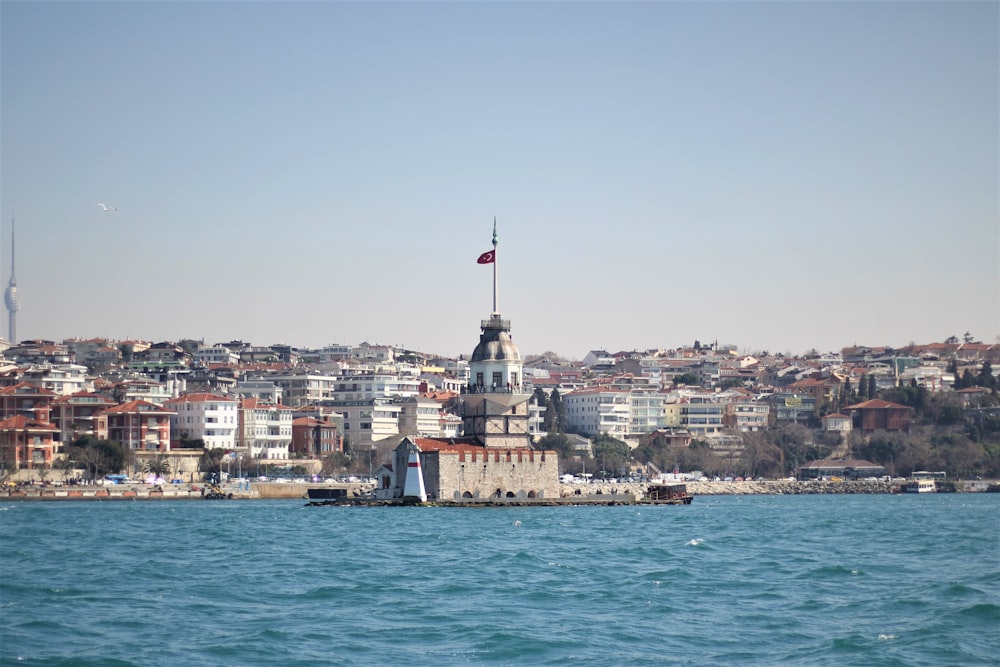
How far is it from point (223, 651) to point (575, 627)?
232 inches

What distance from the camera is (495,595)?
2955cm

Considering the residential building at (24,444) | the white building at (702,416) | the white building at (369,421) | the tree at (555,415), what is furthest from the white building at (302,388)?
the residential building at (24,444)

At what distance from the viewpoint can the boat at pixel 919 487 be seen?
10662 cm

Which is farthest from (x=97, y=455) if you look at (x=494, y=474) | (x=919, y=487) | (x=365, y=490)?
(x=919, y=487)

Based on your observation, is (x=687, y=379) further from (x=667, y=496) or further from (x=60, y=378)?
(x=667, y=496)

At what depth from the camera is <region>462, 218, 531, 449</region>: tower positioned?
7238 centimetres

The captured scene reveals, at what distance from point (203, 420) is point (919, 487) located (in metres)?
49.5

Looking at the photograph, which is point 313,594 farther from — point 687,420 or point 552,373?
point 552,373

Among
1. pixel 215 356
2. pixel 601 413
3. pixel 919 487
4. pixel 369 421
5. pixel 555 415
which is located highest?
pixel 215 356

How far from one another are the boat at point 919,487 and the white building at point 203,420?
46536 mm

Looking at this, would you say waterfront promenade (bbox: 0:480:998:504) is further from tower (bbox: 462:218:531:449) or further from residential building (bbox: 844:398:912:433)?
residential building (bbox: 844:398:912:433)

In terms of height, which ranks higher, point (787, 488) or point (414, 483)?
point (414, 483)

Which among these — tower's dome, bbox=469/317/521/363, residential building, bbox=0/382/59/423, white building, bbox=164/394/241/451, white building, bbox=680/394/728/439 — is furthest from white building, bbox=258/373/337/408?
tower's dome, bbox=469/317/521/363

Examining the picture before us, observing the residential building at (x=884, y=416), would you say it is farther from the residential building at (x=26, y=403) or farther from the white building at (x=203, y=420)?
the residential building at (x=26, y=403)
